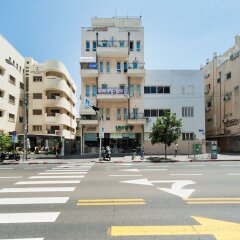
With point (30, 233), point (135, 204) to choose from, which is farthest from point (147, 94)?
point (30, 233)

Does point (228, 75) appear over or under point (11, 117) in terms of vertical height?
over

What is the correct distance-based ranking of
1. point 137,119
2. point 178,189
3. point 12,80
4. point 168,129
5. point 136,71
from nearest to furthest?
point 178,189 < point 168,129 < point 137,119 < point 136,71 < point 12,80

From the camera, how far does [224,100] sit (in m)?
53.2

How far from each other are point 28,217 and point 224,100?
161ft

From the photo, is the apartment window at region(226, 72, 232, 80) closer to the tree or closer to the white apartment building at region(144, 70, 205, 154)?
the white apartment building at region(144, 70, 205, 154)

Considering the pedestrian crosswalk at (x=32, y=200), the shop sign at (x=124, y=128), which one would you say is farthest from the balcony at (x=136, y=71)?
the pedestrian crosswalk at (x=32, y=200)

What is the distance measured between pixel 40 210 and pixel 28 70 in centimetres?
5397

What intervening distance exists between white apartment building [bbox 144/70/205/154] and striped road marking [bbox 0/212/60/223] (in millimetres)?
38350

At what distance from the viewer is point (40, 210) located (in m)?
8.60

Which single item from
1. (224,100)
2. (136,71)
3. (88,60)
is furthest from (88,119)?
(224,100)

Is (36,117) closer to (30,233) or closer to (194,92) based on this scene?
(194,92)

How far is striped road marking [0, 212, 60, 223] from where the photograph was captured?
7.62 m

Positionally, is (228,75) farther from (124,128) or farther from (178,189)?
(178,189)

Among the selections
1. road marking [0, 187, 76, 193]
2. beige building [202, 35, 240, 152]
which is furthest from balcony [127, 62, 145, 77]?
road marking [0, 187, 76, 193]
